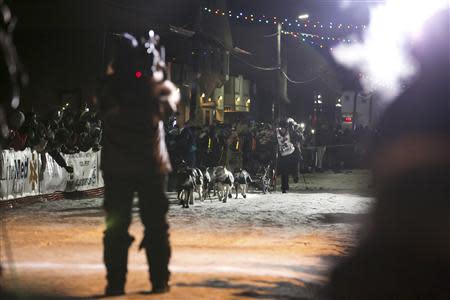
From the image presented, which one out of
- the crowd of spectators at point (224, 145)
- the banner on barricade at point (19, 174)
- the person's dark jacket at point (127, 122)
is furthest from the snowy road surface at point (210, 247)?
the crowd of spectators at point (224, 145)

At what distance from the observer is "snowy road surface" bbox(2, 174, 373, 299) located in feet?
24.6

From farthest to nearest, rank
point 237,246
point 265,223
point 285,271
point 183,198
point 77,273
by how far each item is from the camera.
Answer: point 183,198
point 265,223
point 237,246
point 285,271
point 77,273

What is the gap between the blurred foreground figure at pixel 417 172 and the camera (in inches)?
248

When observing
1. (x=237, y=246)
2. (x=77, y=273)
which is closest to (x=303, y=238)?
(x=237, y=246)

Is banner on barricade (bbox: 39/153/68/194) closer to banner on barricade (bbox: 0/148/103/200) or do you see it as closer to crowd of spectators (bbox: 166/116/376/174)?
banner on barricade (bbox: 0/148/103/200)

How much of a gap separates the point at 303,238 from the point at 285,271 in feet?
10.8

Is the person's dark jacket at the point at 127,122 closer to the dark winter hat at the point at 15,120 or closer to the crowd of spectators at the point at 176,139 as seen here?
the crowd of spectators at the point at 176,139

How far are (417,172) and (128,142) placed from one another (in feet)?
8.37

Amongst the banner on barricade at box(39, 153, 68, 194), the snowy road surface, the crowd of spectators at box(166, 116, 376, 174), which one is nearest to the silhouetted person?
the crowd of spectators at box(166, 116, 376, 174)

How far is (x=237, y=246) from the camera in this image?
35.2ft

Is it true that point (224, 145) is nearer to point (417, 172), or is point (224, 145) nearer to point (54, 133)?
point (54, 133)

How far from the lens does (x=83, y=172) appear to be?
1970cm

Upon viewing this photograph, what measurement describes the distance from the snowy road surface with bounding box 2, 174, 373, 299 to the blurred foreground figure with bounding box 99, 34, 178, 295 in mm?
545

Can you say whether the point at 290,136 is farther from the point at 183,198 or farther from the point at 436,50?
the point at 436,50
